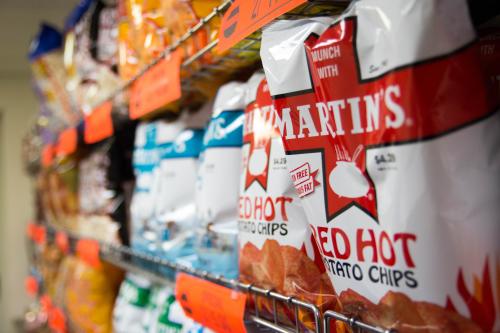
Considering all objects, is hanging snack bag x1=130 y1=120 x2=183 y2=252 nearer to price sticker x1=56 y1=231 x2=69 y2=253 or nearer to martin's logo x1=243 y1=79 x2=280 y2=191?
martin's logo x1=243 y1=79 x2=280 y2=191

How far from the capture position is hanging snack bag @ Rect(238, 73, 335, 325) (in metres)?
0.59

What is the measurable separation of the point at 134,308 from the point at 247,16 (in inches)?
33.6

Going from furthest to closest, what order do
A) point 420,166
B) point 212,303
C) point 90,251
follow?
1. point 90,251
2. point 212,303
3. point 420,166

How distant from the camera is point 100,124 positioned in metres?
1.29

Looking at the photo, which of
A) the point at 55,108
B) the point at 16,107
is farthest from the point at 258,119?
the point at 16,107

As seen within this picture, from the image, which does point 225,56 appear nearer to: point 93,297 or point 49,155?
point 93,297

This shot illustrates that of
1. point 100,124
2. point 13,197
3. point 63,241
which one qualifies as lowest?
point 63,241

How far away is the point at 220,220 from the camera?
0.80m

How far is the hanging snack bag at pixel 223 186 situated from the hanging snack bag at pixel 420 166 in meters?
0.35

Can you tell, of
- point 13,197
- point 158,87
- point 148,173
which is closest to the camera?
point 158,87

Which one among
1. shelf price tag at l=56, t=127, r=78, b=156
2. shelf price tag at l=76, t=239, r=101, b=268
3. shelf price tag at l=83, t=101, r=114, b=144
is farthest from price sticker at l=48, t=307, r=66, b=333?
shelf price tag at l=83, t=101, r=114, b=144

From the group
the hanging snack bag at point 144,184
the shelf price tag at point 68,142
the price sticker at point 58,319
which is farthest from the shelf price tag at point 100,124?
the price sticker at point 58,319

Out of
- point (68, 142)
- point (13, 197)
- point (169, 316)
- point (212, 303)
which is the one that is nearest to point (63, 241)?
point (68, 142)

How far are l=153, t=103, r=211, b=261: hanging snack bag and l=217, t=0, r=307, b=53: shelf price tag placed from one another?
35 cm
